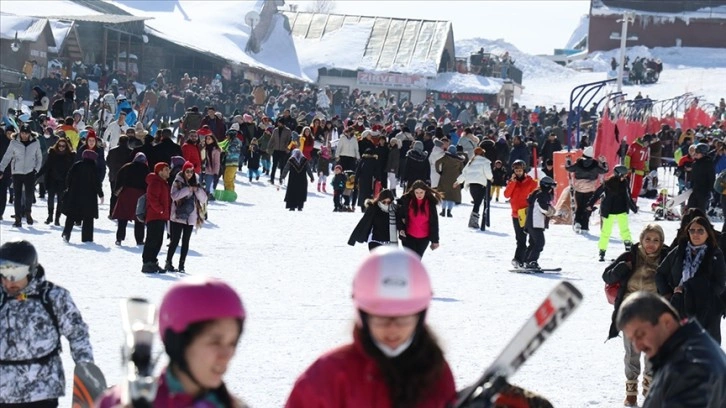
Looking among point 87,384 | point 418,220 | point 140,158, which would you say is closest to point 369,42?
point 140,158

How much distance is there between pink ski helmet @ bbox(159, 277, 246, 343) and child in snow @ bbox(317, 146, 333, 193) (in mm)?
23067

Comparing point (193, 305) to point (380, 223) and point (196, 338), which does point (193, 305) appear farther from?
point (380, 223)

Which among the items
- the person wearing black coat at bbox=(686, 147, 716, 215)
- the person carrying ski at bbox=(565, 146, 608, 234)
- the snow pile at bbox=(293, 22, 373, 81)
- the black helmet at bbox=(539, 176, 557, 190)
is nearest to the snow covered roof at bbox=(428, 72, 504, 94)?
the snow pile at bbox=(293, 22, 373, 81)

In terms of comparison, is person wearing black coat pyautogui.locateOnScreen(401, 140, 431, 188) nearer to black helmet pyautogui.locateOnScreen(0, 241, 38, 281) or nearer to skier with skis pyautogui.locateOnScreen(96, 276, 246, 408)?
black helmet pyautogui.locateOnScreen(0, 241, 38, 281)

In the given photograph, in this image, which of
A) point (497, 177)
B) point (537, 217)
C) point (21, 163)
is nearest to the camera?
point (537, 217)

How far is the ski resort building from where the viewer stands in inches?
3174

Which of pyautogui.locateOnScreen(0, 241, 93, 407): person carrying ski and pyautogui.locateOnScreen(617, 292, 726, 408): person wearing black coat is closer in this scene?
pyautogui.locateOnScreen(617, 292, 726, 408): person wearing black coat

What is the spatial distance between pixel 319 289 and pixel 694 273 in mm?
5791

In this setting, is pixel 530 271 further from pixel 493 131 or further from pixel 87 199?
pixel 493 131

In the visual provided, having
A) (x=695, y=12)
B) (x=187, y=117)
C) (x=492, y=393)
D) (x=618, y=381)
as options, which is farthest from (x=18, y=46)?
(x=695, y=12)

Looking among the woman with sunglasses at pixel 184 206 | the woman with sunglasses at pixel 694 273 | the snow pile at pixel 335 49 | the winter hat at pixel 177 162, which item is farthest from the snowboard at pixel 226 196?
the snow pile at pixel 335 49

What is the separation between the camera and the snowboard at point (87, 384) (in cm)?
520

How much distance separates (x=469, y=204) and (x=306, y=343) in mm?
15715

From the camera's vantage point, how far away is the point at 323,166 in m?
26.7
